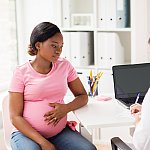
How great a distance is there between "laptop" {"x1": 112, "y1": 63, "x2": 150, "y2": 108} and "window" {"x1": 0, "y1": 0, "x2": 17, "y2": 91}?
4.36ft

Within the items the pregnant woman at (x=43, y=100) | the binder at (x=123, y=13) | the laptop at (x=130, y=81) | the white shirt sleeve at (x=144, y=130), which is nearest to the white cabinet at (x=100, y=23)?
the binder at (x=123, y=13)

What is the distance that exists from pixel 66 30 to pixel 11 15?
0.61 meters

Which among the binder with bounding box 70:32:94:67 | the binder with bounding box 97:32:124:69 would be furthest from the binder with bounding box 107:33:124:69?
the binder with bounding box 70:32:94:67

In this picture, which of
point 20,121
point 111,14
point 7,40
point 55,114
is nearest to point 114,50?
point 111,14

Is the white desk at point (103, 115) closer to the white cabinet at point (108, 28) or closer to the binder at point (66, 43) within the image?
the white cabinet at point (108, 28)

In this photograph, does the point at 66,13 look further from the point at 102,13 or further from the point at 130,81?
the point at 130,81

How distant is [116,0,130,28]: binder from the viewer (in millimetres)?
2865

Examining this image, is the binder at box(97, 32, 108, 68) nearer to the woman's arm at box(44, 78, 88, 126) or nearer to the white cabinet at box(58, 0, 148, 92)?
the white cabinet at box(58, 0, 148, 92)

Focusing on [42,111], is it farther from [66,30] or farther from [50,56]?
[66,30]

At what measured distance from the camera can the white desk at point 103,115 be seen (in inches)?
70.7

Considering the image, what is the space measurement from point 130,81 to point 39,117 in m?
0.65

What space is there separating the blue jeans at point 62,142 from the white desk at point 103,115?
0.09m

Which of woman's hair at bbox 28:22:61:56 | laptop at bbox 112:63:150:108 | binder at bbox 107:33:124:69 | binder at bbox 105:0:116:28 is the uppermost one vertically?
binder at bbox 105:0:116:28

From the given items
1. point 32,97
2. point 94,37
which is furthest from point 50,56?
point 94,37
